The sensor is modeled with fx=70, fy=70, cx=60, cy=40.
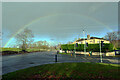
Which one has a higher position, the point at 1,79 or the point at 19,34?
the point at 19,34

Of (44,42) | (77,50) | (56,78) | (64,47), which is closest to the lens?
(56,78)

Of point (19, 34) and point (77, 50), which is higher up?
point (19, 34)

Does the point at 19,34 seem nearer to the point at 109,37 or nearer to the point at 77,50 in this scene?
the point at 77,50

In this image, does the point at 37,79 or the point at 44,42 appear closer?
the point at 37,79

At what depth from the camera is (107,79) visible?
5352mm

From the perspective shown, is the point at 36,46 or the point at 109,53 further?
the point at 36,46

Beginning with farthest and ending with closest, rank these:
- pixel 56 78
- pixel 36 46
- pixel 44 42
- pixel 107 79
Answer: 1. pixel 44 42
2. pixel 36 46
3. pixel 56 78
4. pixel 107 79

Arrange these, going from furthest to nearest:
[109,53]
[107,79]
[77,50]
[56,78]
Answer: [77,50]
[109,53]
[56,78]
[107,79]

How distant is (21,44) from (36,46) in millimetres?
37261

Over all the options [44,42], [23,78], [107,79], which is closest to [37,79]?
[23,78]

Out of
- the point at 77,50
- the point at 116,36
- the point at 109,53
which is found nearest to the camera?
the point at 109,53

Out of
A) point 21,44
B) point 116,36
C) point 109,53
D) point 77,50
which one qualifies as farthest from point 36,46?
point 116,36

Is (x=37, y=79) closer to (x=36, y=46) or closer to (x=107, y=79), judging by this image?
(x=107, y=79)

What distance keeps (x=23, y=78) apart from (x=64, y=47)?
3357 centimetres
